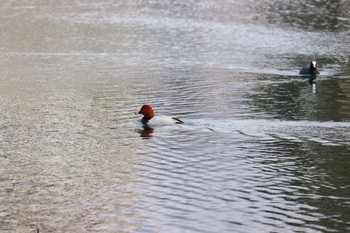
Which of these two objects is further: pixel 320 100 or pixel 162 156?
pixel 320 100

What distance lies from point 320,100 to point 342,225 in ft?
48.0

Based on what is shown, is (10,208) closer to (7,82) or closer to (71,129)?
(71,129)

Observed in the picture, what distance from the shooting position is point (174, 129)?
25.9m

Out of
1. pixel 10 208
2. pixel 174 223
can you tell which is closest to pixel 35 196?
pixel 10 208

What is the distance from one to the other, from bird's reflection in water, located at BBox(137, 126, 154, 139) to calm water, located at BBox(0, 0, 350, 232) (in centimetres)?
12

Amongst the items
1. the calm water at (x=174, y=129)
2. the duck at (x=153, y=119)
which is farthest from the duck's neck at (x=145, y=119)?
the calm water at (x=174, y=129)

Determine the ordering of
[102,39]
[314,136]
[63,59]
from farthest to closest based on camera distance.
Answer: [102,39] → [63,59] → [314,136]

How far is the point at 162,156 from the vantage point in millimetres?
22516

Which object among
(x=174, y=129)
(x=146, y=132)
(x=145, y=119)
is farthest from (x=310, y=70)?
(x=146, y=132)

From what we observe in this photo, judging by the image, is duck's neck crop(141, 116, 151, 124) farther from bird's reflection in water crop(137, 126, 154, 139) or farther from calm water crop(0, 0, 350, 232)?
calm water crop(0, 0, 350, 232)

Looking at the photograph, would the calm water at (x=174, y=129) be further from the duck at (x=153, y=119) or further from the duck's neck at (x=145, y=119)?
the duck's neck at (x=145, y=119)

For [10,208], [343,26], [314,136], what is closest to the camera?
[10,208]

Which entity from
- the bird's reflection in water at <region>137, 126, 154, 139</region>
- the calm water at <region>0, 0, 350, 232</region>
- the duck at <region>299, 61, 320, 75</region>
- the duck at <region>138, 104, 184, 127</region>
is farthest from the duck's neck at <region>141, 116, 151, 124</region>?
the duck at <region>299, 61, 320, 75</region>

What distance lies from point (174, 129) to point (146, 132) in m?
0.87
